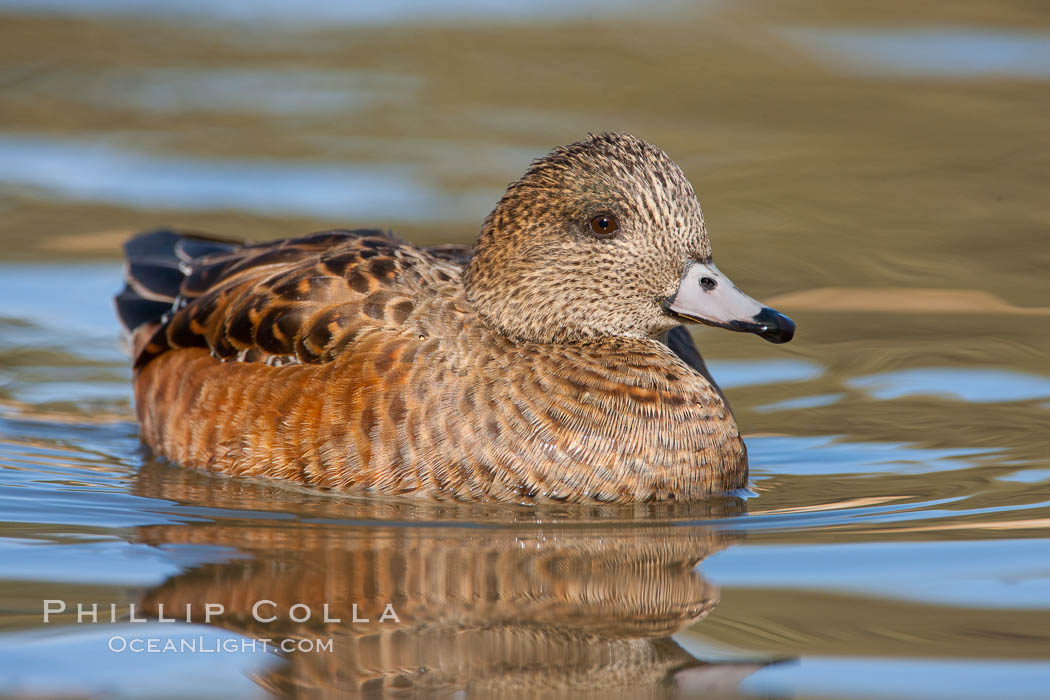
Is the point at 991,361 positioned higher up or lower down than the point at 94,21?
lower down

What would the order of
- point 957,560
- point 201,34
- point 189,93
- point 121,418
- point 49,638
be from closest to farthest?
point 49,638 → point 957,560 → point 121,418 → point 189,93 → point 201,34

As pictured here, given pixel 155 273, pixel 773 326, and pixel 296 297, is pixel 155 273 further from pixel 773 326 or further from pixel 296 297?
pixel 773 326

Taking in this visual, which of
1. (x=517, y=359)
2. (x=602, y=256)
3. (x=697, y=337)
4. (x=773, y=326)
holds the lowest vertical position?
(x=697, y=337)

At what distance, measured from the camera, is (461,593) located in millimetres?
5656

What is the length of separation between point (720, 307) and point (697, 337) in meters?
3.27

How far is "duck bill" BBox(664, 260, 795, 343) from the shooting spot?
689cm

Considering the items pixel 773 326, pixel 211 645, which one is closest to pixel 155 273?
pixel 773 326

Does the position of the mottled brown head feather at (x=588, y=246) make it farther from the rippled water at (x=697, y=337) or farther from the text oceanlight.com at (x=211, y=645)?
the text oceanlight.com at (x=211, y=645)

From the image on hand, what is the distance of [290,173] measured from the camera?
42.4 ft

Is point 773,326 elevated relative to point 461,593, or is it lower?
elevated

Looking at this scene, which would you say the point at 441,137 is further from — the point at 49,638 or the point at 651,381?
the point at 49,638

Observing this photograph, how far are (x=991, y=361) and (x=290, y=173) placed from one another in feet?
19.8

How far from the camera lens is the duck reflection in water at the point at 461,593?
16.1ft

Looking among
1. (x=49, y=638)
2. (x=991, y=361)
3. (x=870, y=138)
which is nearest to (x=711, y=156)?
(x=870, y=138)
